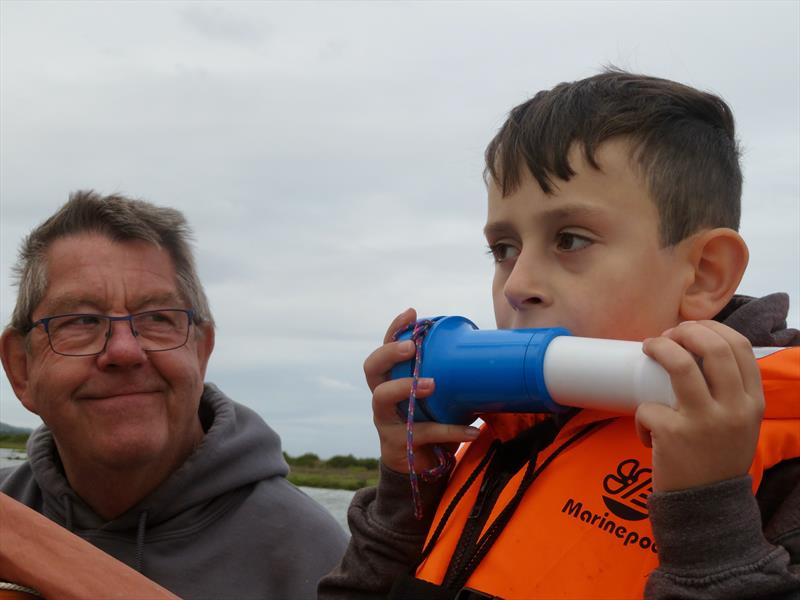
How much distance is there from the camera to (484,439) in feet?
9.19

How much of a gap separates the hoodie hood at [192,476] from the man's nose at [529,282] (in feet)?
8.28

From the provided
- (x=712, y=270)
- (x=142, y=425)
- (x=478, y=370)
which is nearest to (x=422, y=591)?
(x=478, y=370)

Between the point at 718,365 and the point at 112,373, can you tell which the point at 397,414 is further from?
the point at 112,373

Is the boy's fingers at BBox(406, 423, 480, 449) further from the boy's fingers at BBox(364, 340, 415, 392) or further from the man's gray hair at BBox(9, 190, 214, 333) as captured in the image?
the man's gray hair at BBox(9, 190, 214, 333)

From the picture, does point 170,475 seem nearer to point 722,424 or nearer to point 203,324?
point 203,324

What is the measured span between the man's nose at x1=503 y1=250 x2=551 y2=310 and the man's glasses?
237cm

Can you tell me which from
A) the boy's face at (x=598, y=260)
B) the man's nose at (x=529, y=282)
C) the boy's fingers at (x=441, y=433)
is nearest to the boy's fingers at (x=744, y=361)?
the boy's face at (x=598, y=260)

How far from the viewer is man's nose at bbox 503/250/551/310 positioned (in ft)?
7.84

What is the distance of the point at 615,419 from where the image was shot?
2451mm

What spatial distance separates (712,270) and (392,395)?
885mm

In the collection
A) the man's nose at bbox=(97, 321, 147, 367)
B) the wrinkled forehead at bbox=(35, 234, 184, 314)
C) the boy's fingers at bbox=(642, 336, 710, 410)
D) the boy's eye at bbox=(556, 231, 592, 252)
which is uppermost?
the wrinkled forehead at bbox=(35, 234, 184, 314)

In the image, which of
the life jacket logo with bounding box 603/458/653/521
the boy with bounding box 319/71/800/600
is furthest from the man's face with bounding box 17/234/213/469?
the life jacket logo with bounding box 603/458/653/521

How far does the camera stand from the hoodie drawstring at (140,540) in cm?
430

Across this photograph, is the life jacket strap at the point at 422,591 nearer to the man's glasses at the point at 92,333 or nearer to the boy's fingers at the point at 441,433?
the boy's fingers at the point at 441,433
